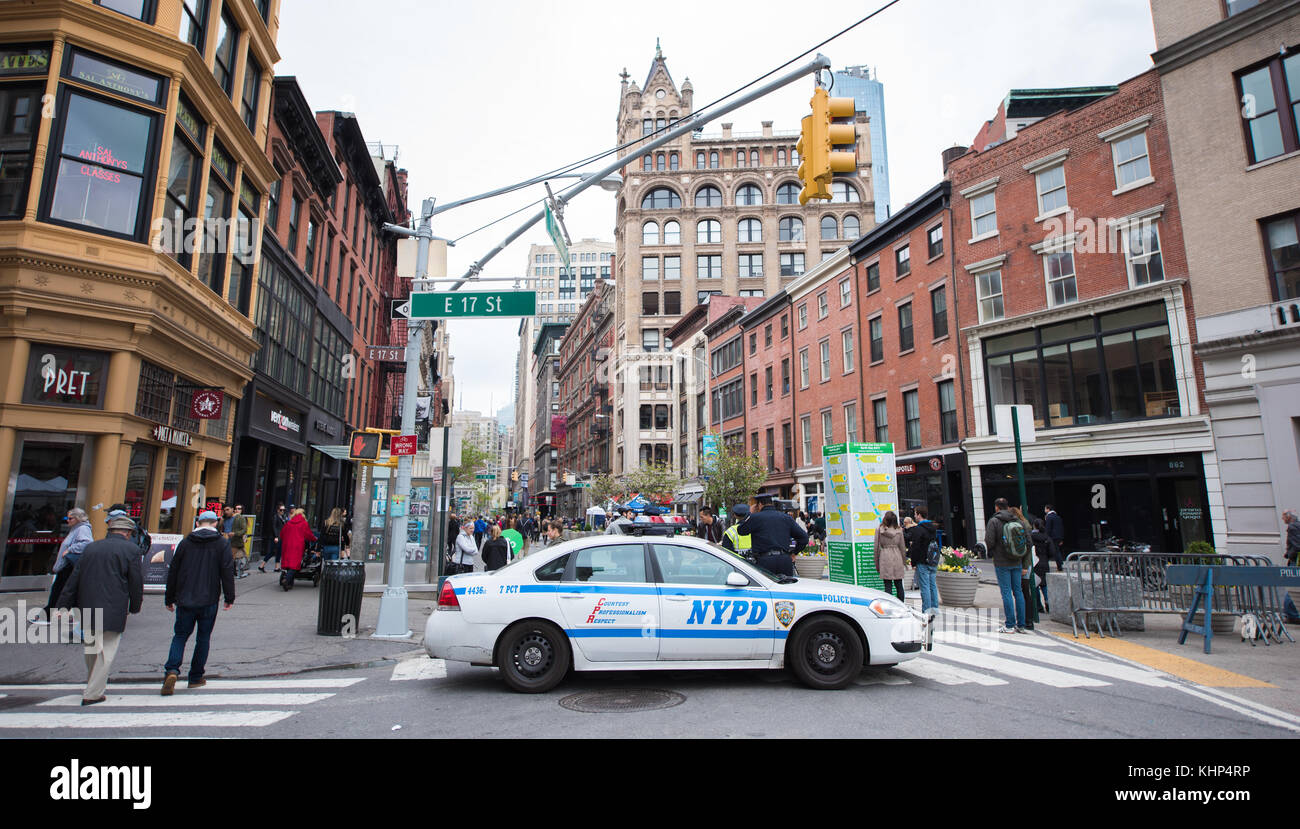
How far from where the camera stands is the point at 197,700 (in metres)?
6.82

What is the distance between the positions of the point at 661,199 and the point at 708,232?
5716mm

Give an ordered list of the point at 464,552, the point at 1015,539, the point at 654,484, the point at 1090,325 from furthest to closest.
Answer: the point at 654,484 < the point at 1090,325 < the point at 464,552 < the point at 1015,539

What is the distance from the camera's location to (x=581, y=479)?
8000cm

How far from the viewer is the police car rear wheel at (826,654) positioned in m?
6.87

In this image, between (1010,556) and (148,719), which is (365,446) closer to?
(148,719)

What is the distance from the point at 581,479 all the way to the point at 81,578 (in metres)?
73.6

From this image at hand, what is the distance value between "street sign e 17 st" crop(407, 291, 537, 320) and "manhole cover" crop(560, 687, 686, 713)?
231 inches

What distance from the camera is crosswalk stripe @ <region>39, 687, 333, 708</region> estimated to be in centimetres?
662

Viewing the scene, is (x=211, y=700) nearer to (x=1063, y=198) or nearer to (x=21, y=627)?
(x=21, y=627)

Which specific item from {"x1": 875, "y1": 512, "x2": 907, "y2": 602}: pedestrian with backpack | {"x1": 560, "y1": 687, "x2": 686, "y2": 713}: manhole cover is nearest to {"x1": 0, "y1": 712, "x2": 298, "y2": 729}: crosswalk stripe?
{"x1": 560, "y1": 687, "x2": 686, "y2": 713}: manhole cover

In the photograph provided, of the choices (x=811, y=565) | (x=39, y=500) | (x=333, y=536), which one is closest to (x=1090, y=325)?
(x=811, y=565)

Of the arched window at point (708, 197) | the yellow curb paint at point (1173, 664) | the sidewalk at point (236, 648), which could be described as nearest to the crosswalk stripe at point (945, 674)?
the yellow curb paint at point (1173, 664)

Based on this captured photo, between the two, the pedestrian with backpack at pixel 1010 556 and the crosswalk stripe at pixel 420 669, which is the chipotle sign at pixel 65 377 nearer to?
the crosswalk stripe at pixel 420 669

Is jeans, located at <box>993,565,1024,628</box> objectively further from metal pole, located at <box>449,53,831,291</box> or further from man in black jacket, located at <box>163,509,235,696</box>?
man in black jacket, located at <box>163,509,235,696</box>
